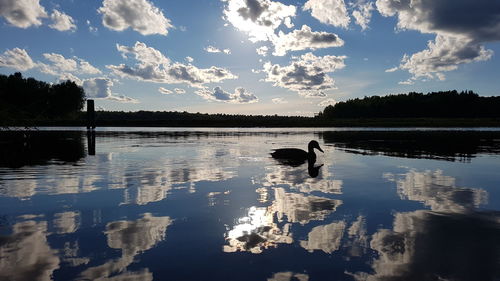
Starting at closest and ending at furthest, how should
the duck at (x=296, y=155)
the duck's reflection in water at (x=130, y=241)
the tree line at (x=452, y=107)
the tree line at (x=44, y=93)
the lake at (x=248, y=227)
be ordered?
the duck's reflection in water at (x=130, y=241)
the lake at (x=248, y=227)
the duck at (x=296, y=155)
the tree line at (x=44, y=93)
the tree line at (x=452, y=107)

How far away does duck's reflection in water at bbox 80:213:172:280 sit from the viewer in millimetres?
5760

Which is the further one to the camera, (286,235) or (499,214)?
(499,214)

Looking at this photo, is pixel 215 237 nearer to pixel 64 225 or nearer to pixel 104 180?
pixel 64 225

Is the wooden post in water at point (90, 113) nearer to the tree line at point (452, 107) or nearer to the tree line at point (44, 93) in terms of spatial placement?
the tree line at point (44, 93)

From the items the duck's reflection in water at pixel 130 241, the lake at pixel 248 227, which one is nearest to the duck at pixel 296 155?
the lake at pixel 248 227

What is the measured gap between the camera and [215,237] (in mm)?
7586

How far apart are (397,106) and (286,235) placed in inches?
8166

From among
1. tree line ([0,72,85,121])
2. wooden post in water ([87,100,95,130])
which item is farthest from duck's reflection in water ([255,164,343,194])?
tree line ([0,72,85,121])

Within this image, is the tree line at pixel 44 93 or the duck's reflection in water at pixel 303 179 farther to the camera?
the tree line at pixel 44 93

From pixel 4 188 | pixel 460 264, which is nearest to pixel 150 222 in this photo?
pixel 460 264

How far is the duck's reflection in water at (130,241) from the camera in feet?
18.9

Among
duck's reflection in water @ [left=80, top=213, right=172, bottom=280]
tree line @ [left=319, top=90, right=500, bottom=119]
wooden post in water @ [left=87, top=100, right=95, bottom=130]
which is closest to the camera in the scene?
duck's reflection in water @ [left=80, top=213, right=172, bottom=280]

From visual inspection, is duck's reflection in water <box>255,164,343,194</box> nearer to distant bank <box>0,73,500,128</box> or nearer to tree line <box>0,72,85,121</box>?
distant bank <box>0,73,500,128</box>

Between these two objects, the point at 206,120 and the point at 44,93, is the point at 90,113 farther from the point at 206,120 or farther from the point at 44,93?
the point at 206,120
